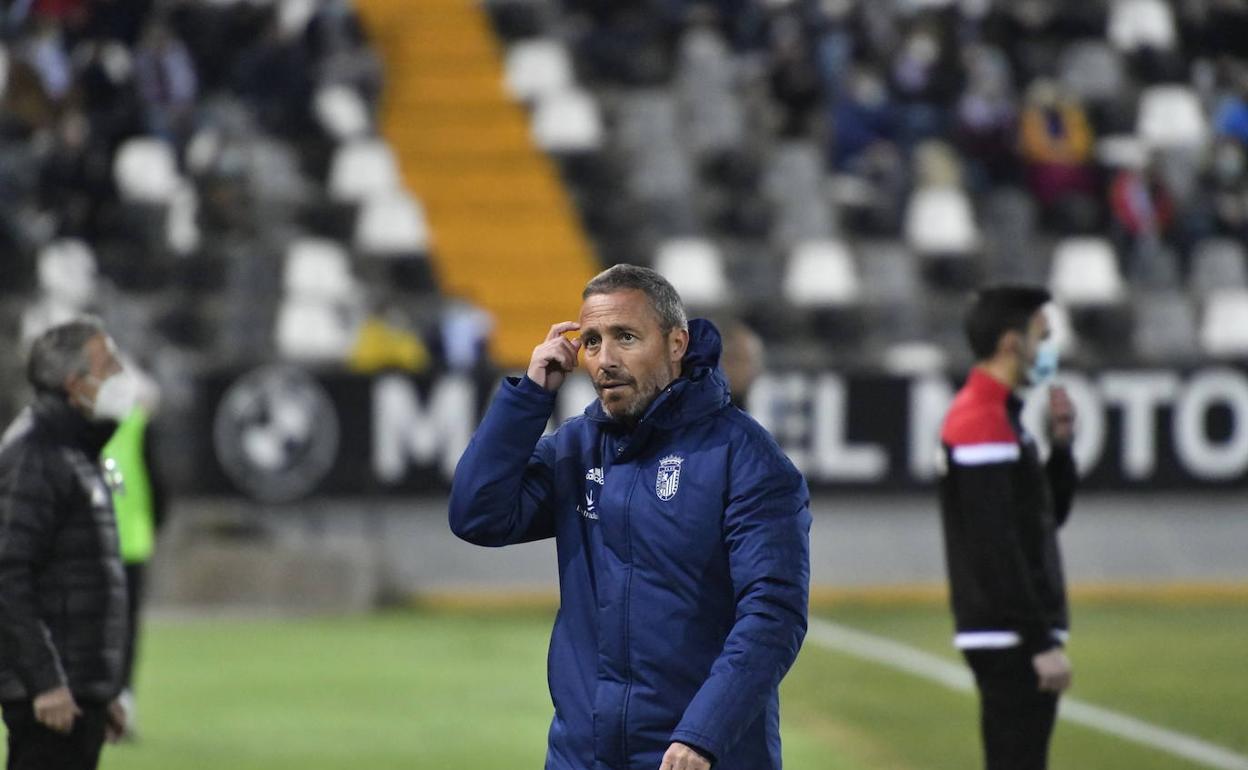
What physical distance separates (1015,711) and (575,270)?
14.0m

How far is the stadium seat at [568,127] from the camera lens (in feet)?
70.8

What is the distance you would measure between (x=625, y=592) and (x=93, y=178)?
14503 millimetres

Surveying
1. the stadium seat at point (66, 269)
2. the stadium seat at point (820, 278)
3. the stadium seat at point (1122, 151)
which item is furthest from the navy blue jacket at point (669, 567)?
the stadium seat at point (1122, 151)

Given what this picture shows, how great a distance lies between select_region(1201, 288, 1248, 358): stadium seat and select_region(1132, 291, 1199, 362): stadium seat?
12cm

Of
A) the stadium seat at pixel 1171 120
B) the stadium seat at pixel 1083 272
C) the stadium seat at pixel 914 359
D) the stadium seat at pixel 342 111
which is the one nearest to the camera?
the stadium seat at pixel 914 359

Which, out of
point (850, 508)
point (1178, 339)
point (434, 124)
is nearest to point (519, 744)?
point (850, 508)

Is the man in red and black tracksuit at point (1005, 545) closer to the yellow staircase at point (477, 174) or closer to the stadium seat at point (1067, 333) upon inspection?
the stadium seat at point (1067, 333)

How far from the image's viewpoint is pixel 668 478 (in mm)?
4836

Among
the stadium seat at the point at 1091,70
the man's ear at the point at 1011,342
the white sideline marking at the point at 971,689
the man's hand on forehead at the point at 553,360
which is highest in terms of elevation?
the stadium seat at the point at 1091,70

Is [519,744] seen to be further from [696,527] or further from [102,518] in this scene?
[696,527]

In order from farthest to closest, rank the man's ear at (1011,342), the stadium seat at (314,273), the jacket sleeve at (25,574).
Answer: the stadium seat at (314,273)
the man's ear at (1011,342)
the jacket sleeve at (25,574)

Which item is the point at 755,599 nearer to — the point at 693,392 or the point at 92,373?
the point at 693,392

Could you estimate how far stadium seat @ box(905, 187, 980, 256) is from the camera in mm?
20391

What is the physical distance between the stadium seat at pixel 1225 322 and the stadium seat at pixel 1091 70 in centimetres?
386
